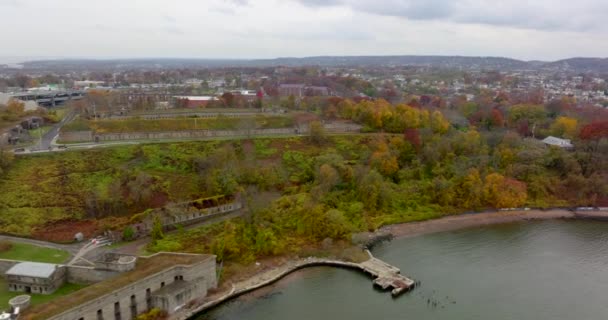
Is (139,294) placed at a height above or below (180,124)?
below

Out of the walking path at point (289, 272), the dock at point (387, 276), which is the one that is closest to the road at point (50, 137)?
the walking path at point (289, 272)

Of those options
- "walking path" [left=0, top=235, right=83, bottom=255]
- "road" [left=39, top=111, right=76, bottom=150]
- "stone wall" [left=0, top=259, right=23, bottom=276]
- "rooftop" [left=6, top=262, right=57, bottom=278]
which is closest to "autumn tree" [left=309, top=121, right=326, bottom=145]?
"road" [left=39, top=111, right=76, bottom=150]

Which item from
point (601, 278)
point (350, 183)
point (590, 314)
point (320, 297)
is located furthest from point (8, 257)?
point (601, 278)

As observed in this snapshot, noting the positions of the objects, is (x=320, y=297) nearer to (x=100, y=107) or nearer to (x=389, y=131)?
(x=389, y=131)

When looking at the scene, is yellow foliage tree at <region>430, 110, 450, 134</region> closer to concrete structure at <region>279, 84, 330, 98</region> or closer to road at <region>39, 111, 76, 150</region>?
road at <region>39, 111, 76, 150</region>

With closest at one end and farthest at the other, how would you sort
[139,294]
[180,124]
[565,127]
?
[139,294]
[180,124]
[565,127]

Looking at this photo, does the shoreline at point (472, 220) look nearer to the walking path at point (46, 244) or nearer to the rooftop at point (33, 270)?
the walking path at point (46, 244)

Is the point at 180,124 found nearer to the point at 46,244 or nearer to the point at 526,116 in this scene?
the point at 46,244

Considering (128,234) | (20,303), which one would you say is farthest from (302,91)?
(20,303)
